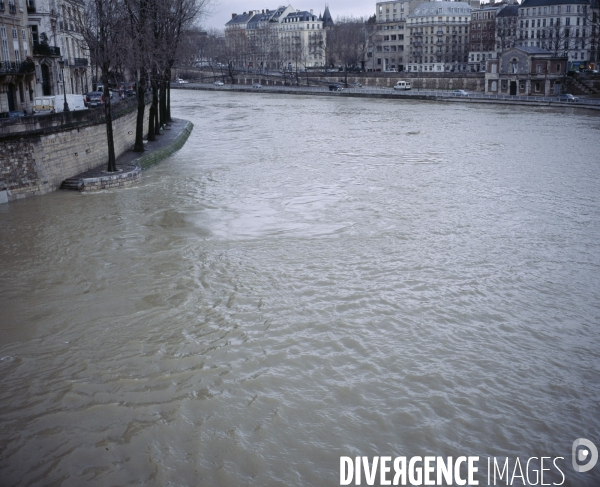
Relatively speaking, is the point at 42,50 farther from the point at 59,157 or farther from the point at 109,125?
the point at 59,157

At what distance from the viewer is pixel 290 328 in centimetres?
1137

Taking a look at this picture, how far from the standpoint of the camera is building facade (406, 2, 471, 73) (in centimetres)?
9656

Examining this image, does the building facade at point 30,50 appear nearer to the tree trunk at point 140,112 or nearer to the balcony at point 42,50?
the balcony at point 42,50

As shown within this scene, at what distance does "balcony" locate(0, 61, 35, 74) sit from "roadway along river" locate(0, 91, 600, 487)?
41.4 ft

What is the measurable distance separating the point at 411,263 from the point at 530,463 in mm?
7103

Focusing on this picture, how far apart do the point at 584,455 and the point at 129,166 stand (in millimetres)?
19767

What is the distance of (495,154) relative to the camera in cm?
2984

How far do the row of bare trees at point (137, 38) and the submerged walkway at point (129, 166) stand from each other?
0.61 meters

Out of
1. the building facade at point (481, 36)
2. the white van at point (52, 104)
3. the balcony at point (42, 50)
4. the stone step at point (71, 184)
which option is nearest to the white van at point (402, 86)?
the building facade at point (481, 36)

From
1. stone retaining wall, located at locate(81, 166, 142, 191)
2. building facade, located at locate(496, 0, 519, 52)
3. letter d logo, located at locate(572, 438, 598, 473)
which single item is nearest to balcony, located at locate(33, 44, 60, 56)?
stone retaining wall, located at locate(81, 166, 142, 191)

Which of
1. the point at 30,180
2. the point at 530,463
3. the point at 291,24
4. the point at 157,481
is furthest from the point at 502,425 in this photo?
Result: the point at 291,24

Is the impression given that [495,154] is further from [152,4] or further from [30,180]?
[30,180]

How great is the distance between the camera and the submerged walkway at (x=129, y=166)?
2154 cm

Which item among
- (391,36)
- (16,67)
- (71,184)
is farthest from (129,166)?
(391,36)
